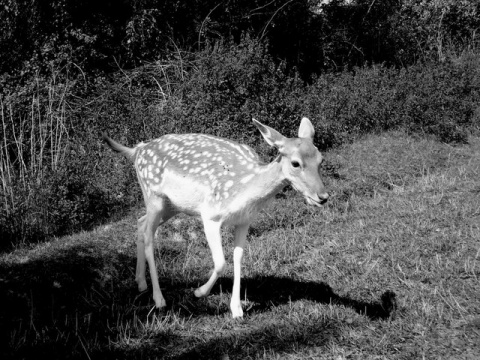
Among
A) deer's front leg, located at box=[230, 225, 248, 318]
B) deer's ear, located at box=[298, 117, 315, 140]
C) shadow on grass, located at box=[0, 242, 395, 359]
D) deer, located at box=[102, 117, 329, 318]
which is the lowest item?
shadow on grass, located at box=[0, 242, 395, 359]

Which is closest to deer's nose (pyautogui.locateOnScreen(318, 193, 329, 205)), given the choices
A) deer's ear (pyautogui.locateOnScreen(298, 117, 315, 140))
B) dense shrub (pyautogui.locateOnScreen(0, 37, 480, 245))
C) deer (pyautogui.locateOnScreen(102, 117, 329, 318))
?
deer (pyautogui.locateOnScreen(102, 117, 329, 318))

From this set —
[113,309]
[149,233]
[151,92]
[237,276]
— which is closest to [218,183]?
[237,276]

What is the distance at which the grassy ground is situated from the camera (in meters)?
4.05

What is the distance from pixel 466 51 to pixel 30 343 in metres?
15.7

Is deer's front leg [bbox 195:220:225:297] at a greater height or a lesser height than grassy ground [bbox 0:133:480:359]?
greater

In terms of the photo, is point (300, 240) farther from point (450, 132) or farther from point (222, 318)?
point (450, 132)

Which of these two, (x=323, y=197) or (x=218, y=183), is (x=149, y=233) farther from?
(x=323, y=197)

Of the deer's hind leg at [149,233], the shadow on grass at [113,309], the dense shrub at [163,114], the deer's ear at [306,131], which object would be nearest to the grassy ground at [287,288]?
the shadow on grass at [113,309]

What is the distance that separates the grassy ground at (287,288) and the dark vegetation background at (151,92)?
121 cm

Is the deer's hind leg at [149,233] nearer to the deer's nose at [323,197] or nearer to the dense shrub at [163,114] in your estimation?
the deer's nose at [323,197]

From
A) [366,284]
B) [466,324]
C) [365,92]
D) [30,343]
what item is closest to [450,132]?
[365,92]

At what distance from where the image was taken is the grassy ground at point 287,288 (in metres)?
4.05

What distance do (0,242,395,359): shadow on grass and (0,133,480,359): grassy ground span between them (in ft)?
0.04

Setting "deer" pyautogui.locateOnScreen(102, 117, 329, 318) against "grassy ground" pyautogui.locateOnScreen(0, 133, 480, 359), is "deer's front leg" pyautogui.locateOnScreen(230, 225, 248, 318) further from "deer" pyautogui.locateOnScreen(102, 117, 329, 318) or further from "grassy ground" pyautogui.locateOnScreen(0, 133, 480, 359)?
"grassy ground" pyautogui.locateOnScreen(0, 133, 480, 359)
